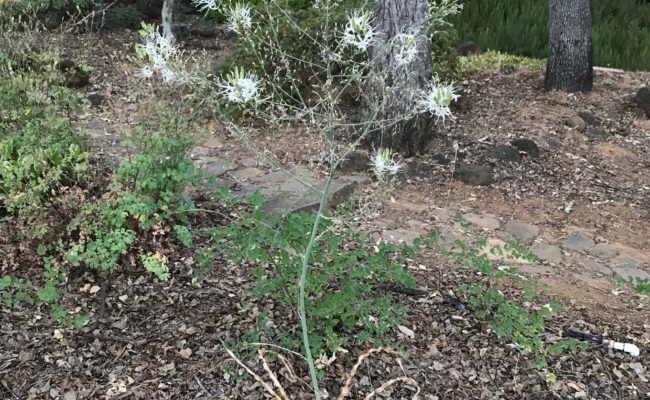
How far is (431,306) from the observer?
9.04ft

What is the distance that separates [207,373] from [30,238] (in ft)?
3.53

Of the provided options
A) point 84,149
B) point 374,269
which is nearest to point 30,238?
point 84,149

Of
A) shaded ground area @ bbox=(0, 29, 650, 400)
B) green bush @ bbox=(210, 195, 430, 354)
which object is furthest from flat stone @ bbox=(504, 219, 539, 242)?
green bush @ bbox=(210, 195, 430, 354)

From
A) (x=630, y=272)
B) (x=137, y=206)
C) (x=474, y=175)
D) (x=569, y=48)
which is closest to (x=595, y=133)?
(x=569, y=48)

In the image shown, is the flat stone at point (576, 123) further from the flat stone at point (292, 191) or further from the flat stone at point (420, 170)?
the flat stone at point (292, 191)

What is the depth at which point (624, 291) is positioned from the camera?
126 inches

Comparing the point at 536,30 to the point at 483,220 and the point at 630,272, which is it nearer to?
the point at 483,220

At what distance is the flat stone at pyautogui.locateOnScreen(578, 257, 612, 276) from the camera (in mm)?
3403

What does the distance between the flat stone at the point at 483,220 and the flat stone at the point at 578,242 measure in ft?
1.31

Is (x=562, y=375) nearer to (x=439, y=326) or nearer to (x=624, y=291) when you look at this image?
(x=439, y=326)

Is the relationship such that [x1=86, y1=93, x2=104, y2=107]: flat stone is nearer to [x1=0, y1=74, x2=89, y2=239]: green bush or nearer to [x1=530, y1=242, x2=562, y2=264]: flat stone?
[x1=0, y1=74, x2=89, y2=239]: green bush

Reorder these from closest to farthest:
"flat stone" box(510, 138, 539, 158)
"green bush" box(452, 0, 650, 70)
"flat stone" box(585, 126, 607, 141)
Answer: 1. "flat stone" box(510, 138, 539, 158)
2. "flat stone" box(585, 126, 607, 141)
3. "green bush" box(452, 0, 650, 70)

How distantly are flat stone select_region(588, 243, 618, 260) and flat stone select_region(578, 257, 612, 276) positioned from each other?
0.31 ft

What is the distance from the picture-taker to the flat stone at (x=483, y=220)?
3.73 metres
